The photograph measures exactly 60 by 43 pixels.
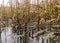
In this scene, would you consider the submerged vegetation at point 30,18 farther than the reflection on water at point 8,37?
No

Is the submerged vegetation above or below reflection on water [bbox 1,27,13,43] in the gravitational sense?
above

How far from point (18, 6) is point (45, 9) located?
0.33 meters

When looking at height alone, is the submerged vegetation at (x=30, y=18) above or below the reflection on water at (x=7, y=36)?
above

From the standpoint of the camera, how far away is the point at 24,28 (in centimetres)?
203

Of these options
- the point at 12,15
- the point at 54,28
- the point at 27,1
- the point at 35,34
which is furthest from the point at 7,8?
the point at 54,28

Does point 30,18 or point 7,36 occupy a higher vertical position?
point 30,18

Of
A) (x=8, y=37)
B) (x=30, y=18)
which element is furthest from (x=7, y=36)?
(x=30, y=18)

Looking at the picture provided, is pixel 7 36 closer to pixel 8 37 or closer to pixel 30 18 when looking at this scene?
pixel 8 37

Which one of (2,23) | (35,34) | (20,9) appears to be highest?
(20,9)

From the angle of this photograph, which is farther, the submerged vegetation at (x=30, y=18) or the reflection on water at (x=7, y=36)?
the reflection on water at (x=7, y=36)

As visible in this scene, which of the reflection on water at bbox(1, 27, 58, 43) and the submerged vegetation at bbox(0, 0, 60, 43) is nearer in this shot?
the submerged vegetation at bbox(0, 0, 60, 43)

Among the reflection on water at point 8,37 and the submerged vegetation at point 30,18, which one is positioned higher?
the submerged vegetation at point 30,18

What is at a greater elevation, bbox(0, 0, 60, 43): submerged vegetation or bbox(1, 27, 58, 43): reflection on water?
bbox(0, 0, 60, 43): submerged vegetation

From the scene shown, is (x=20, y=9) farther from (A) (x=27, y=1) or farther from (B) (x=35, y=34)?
(B) (x=35, y=34)
